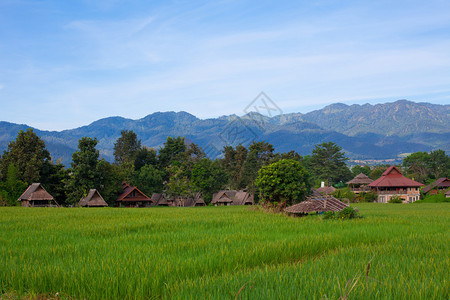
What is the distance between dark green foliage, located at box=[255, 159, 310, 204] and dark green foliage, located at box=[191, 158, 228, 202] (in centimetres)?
3228

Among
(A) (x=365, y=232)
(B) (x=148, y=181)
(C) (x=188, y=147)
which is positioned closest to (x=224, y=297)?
(A) (x=365, y=232)

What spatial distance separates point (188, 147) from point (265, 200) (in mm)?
51084

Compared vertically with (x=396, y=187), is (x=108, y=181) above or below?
above

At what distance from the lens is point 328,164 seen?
90875 mm

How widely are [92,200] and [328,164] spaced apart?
62.5 m

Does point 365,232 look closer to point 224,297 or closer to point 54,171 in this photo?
point 224,297

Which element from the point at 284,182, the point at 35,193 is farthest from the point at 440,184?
the point at 35,193

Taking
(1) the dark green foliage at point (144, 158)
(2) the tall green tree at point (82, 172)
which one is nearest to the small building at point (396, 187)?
(1) the dark green foliage at point (144, 158)

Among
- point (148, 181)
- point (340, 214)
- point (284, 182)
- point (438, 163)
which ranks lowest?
point (340, 214)

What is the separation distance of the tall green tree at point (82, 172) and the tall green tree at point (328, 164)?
5767cm

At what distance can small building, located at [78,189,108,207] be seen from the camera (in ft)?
150

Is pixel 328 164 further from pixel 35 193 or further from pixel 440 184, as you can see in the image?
pixel 35 193

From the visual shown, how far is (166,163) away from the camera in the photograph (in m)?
73.2

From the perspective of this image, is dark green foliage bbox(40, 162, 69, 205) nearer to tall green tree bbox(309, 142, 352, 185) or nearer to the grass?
the grass
